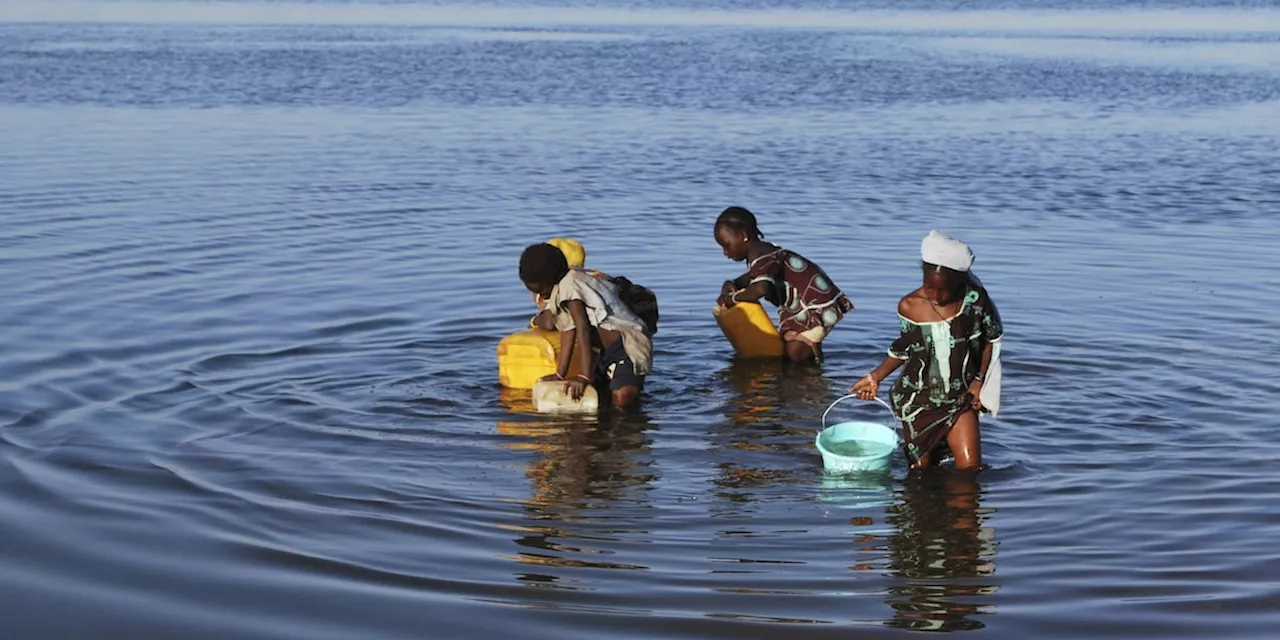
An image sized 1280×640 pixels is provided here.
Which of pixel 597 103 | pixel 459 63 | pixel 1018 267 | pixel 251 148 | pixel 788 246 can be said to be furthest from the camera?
pixel 459 63

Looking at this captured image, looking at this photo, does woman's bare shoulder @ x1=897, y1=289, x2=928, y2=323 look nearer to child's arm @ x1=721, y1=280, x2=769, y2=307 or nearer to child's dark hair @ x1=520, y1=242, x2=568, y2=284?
child's dark hair @ x1=520, y1=242, x2=568, y2=284

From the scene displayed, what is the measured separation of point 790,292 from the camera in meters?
10.9

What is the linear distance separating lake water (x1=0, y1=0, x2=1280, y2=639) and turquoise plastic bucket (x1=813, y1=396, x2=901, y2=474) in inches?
5.0

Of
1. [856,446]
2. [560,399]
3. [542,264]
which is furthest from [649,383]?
[856,446]

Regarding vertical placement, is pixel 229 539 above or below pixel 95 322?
below

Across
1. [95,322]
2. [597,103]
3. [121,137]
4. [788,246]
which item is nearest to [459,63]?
[597,103]

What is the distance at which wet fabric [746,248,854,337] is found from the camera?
10.8 metres

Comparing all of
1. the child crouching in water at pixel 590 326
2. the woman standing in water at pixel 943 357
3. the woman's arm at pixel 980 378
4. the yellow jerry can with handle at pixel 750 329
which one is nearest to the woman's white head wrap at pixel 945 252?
the woman standing in water at pixel 943 357

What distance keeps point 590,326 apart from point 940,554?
3.26 m

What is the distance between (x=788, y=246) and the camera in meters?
15.1

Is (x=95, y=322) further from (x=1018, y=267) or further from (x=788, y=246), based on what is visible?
(x=1018, y=267)

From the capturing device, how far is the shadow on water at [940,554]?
632 cm

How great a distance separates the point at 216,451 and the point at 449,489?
56.5 inches

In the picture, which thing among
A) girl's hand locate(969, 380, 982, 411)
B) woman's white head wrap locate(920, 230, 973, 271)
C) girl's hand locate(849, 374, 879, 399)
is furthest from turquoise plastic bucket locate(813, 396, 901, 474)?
woman's white head wrap locate(920, 230, 973, 271)
